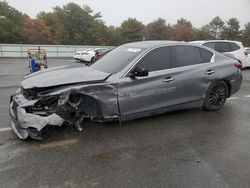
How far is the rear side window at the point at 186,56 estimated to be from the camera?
4.98m

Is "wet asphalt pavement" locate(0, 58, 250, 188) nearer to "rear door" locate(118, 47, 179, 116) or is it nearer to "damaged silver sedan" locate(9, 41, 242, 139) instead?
"damaged silver sedan" locate(9, 41, 242, 139)

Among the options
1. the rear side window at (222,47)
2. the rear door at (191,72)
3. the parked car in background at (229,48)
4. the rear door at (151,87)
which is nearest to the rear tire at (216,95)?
the rear door at (191,72)

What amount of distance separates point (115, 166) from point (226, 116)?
122 inches

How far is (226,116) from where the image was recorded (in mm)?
5262

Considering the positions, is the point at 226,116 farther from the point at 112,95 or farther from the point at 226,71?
the point at 112,95

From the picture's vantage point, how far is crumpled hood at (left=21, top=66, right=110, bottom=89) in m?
3.91

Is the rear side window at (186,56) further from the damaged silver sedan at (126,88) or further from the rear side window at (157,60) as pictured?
the rear side window at (157,60)

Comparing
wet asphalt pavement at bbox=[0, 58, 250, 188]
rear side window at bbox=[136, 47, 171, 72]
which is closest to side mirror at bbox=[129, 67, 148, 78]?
rear side window at bbox=[136, 47, 171, 72]

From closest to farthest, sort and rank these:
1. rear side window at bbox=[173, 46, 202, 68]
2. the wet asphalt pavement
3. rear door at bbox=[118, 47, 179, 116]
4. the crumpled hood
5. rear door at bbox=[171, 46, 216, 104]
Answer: the wet asphalt pavement
the crumpled hood
rear door at bbox=[118, 47, 179, 116]
rear door at bbox=[171, 46, 216, 104]
rear side window at bbox=[173, 46, 202, 68]

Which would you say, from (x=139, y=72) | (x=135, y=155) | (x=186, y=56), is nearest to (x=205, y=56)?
(x=186, y=56)

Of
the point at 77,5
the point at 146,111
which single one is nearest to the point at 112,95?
the point at 146,111

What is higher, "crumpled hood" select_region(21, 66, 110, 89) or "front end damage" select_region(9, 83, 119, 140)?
"crumpled hood" select_region(21, 66, 110, 89)

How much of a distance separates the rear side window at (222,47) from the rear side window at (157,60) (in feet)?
24.3

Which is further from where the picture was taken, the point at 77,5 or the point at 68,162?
the point at 77,5
